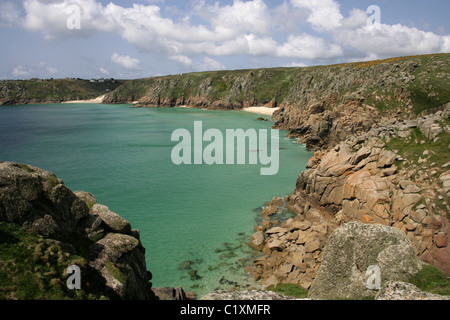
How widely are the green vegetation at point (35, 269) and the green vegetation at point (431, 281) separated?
486 inches

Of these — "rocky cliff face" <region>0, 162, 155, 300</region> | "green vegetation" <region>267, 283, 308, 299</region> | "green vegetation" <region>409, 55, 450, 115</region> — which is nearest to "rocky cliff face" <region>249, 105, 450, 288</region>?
"green vegetation" <region>267, 283, 308, 299</region>

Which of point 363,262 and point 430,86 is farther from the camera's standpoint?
point 430,86

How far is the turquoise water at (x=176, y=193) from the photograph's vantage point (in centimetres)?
2314

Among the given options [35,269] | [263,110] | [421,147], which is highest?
[263,110]

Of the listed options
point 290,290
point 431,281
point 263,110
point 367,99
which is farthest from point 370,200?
point 263,110

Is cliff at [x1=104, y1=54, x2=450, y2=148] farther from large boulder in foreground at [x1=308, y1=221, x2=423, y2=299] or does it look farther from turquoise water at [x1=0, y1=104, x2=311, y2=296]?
large boulder in foreground at [x1=308, y1=221, x2=423, y2=299]

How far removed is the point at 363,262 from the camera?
12875 mm

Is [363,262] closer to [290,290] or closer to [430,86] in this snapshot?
[290,290]

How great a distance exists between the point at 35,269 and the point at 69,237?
294 centimetres

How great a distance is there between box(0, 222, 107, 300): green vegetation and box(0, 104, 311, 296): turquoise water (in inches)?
413

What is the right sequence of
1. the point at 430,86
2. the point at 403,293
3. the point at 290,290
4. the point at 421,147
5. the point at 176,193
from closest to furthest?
the point at 403,293, the point at 290,290, the point at 421,147, the point at 176,193, the point at 430,86
